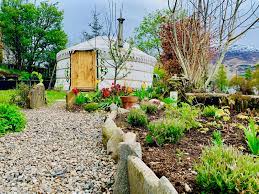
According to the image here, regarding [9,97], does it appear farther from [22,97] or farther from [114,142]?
[114,142]

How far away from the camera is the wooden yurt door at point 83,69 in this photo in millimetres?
14438

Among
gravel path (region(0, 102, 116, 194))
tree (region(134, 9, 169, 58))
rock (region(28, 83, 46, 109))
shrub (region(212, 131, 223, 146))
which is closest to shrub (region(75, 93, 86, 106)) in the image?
rock (region(28, 83, 46, 109))

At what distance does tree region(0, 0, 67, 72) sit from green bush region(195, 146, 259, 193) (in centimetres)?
1627

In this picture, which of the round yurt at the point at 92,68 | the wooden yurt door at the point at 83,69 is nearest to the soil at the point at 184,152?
the round yurt at the point at 92,68

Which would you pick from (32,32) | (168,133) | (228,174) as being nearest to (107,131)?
(168,133)

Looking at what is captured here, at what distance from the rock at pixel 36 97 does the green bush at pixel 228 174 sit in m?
6.34

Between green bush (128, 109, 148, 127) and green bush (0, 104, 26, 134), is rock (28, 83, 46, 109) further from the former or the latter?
green bush (128, 109, 148, 127)

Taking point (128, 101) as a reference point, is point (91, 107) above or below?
below

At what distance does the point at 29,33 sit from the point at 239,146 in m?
16.1

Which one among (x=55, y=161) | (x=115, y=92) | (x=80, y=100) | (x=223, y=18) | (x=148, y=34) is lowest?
(x=55, y=161)

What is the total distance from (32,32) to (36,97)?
34.9 ft

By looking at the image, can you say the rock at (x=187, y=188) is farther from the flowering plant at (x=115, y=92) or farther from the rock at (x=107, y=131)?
the flowering plant at (x=115, y=92)

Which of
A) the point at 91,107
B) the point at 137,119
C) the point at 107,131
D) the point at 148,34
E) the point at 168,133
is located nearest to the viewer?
the point at 168,133

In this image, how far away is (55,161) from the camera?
11.8 feet
